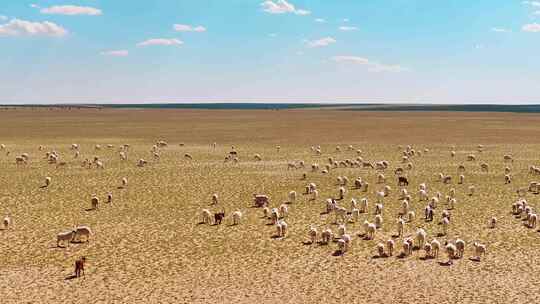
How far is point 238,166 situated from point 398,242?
84.9 feet

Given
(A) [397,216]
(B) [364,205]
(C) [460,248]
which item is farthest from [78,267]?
(A) [397,216]

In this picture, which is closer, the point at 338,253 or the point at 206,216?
the point at 338,253

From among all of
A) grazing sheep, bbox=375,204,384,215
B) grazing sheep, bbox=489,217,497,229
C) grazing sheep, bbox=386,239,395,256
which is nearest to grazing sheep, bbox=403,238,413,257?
grazing sheep, bbox=386,239,395,256

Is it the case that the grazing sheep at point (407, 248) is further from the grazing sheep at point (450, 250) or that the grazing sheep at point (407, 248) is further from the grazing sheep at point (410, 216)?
the grazing sheep at point (410, 216)

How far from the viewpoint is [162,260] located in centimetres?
2416

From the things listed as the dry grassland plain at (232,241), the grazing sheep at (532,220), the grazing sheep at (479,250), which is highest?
the grazing sheep at (532,220)

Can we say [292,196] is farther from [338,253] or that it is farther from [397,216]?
[338,253]

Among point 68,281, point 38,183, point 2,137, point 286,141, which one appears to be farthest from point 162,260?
point 2,137

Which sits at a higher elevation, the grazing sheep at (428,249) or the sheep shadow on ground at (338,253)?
the grazing sheep at (428,249)

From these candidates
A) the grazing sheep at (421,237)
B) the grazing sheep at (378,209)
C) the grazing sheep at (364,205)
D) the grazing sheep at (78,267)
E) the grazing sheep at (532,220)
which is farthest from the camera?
the grazing sheep at (364,205)

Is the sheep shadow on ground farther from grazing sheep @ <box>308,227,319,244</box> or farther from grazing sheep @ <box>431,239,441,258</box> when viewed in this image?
grazing sheep @ <box>431,239,441,258</box>

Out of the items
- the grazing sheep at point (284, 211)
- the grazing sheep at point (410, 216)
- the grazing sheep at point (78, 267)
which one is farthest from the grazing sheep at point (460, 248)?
the grazing sheep at point (78, 267)

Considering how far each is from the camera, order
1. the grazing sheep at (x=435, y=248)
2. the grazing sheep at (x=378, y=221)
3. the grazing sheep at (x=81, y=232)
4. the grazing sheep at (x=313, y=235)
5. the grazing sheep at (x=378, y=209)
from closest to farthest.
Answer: the grazing sheep at (x=435, y=248)
the grazing sheep at (x=313, y=235)
the grazing sheep at (x=81, y=232)
the grazing sheep at (x=378, y=221)
the grazing sheep at (x=378, y=209)

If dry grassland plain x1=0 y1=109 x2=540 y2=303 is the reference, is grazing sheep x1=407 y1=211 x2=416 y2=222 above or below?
above
